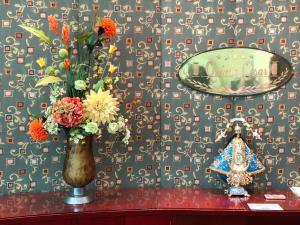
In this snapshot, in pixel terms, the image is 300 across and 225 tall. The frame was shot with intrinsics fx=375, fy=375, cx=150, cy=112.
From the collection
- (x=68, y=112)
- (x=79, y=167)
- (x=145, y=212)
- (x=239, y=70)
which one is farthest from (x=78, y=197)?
(x=239, y=70)

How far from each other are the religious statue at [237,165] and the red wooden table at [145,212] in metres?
0.11

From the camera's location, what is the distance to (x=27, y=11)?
101 inches

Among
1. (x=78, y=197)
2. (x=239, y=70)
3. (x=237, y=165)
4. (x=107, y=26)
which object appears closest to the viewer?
(x=107, y=26)

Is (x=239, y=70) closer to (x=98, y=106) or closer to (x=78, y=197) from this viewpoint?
(x=98, y=106)

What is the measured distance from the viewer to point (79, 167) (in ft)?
7.77

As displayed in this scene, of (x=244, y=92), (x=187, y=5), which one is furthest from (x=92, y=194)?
(x=187, y=5)

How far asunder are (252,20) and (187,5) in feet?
1.56

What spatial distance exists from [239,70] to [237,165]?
670 mm

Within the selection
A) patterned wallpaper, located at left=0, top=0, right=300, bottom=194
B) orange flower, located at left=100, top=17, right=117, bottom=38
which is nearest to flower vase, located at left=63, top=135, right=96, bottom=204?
patterned wallpaper, located at left=0, top=0, right=300, bottom=194

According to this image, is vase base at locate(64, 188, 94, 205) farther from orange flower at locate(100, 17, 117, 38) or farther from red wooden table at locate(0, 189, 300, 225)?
orange flower at locate(100, 17, 117, 38)

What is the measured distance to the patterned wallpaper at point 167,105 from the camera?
8.56 feet

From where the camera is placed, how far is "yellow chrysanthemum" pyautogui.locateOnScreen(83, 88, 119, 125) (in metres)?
2.25

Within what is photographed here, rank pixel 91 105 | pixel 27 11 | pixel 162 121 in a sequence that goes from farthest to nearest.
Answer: pixel 162 121 → pixel 27 11 → pixel 91 105

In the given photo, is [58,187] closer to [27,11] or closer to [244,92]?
[27,11]
